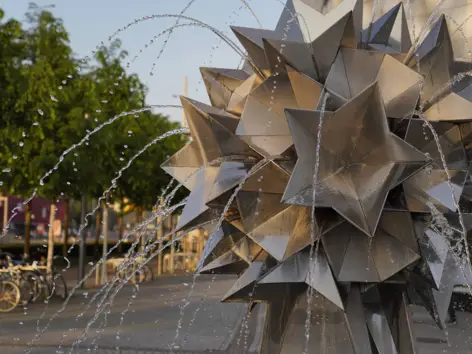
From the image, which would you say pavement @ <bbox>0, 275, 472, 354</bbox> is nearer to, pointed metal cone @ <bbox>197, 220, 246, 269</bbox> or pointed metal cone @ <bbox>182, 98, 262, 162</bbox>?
pointed metal cone @ <bbox>197, 220, 246, 269</bbox>

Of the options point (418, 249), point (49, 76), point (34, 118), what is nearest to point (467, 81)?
point (418, 249)

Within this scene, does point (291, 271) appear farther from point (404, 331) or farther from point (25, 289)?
point (25, 289)

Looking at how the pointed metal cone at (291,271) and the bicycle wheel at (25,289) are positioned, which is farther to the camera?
the bicycle wheel at (25,289)

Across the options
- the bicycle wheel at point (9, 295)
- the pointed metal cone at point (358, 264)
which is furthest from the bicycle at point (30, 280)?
the pointed metal cone at point (358, 264)

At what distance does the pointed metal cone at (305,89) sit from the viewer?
11.0 feet

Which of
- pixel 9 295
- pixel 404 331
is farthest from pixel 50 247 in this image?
pixel 404 331

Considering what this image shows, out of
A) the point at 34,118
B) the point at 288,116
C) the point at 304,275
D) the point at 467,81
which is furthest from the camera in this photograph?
the point at 34,118

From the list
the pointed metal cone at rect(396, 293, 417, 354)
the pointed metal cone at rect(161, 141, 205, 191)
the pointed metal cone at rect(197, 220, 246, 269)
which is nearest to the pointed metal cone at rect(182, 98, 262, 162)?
the pointed metal cone at rect(161, 141, 205, 191)

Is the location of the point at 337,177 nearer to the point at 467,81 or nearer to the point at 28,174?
the point at 467,81

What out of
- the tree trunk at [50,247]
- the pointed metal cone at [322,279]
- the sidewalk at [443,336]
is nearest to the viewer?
the pointed metal cone at [322,279]

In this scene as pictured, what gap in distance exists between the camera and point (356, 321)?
3521 millimetres

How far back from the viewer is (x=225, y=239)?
376 centimetres

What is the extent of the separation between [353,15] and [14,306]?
9886 mm

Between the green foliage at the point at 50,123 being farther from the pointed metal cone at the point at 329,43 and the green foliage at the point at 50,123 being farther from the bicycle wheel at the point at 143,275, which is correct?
the pointed metal cone at the point at 329,43
